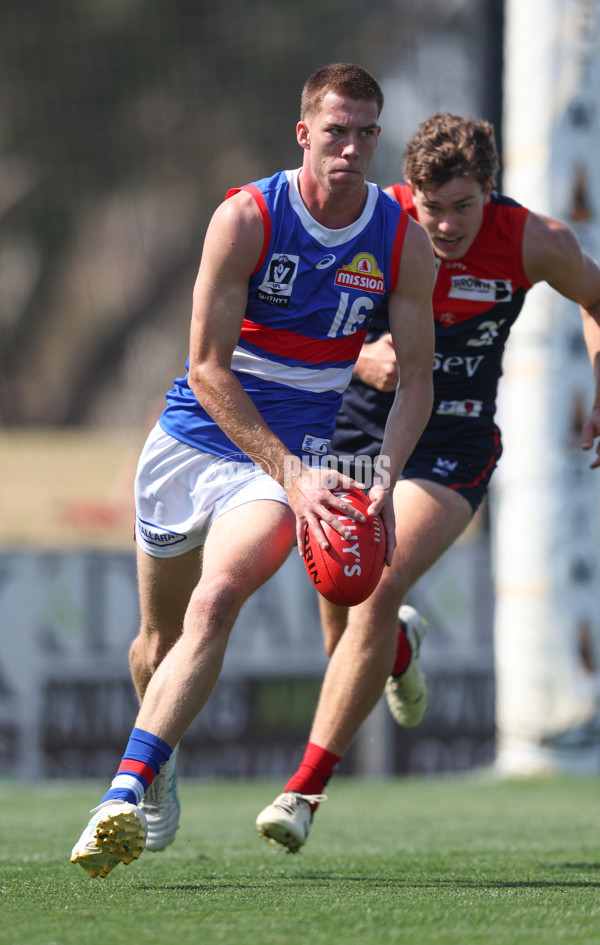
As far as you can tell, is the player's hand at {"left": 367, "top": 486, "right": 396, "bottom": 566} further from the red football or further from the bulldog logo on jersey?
the bulldog logo on jersey

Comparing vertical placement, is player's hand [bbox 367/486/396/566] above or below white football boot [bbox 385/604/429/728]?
above

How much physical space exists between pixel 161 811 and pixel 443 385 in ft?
6.29

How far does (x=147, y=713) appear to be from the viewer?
3701 millimetres

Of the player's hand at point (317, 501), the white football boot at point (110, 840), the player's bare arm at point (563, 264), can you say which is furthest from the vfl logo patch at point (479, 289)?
the white football boot at point (110, 840)

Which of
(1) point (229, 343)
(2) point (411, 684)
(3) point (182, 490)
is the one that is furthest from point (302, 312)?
(2) point (411, 684)

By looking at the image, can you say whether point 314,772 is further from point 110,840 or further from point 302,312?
point 302,312

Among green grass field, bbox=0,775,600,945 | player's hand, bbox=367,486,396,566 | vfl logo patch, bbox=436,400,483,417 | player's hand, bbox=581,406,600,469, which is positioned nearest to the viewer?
green grass field, bbox=0,775,600,945

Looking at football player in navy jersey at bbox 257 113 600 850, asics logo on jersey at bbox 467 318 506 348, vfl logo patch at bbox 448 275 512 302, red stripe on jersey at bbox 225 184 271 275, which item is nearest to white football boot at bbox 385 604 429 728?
football player in navy jersey at bbox 257 113 600 850

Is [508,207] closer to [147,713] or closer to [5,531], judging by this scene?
[147,713]

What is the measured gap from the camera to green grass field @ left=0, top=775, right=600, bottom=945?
9.76 ft

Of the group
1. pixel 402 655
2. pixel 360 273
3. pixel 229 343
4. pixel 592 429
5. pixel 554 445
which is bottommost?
pixel 402 655

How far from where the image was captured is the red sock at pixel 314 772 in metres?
4.65

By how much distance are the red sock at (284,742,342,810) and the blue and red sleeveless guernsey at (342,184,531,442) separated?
1.26 meters

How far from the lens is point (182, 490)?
419 cm
